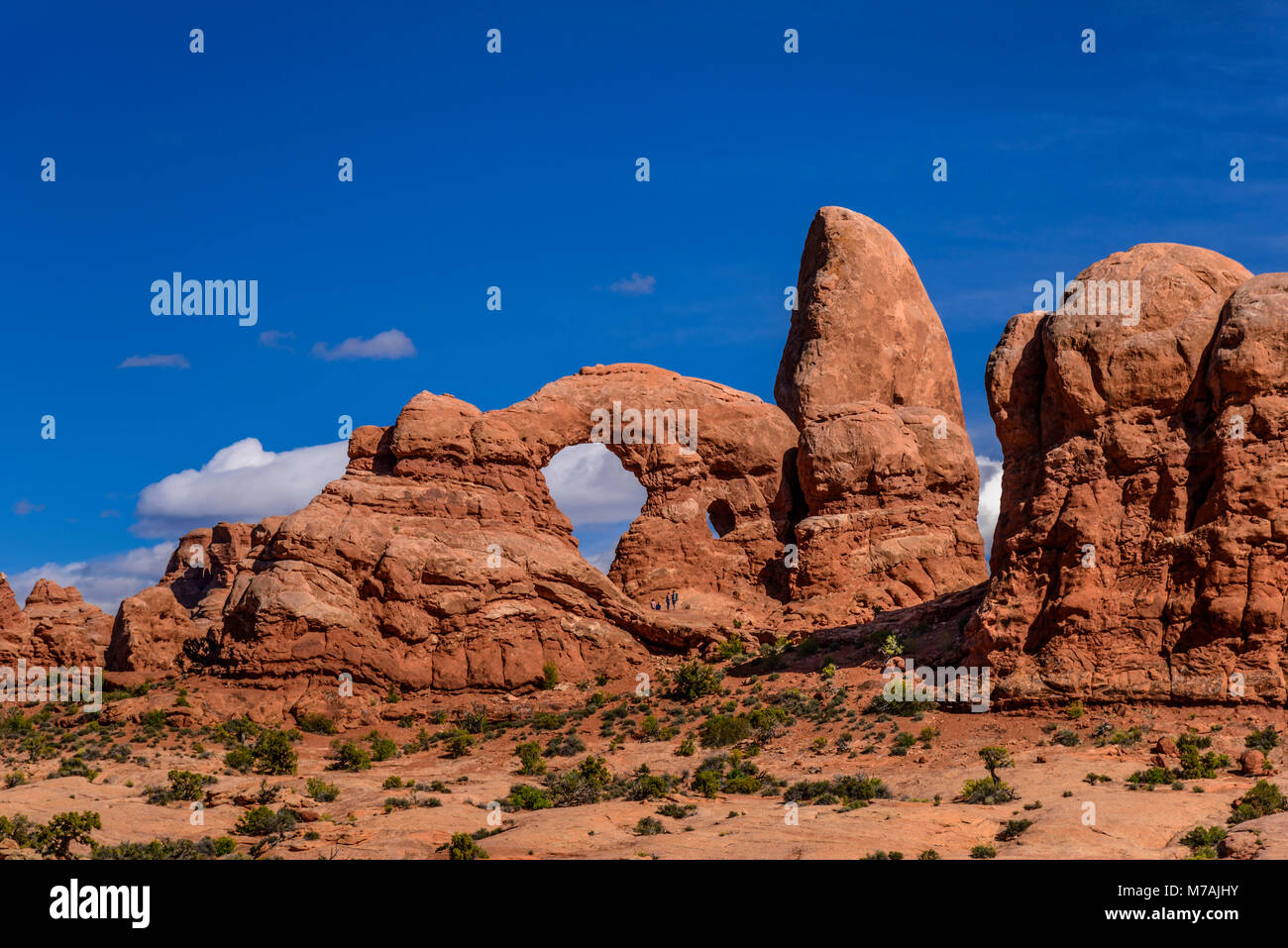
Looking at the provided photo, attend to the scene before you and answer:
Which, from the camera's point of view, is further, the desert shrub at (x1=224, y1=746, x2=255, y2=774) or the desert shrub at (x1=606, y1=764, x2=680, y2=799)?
the desert shrub at (x1=224, y1=746, x2=255, y2=774)

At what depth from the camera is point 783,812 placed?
27.1 metres

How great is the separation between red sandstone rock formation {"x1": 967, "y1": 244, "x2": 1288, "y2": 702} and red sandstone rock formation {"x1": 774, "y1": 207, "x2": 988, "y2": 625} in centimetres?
1196

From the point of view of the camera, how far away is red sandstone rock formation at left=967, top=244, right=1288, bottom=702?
31031 mm

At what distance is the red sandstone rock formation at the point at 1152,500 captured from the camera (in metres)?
31.0

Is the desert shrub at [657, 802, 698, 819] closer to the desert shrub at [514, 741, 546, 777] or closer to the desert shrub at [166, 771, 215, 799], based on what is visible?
the desert shrub at [514, 741, 546, 777]

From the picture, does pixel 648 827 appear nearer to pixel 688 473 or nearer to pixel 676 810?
pixel 676 810

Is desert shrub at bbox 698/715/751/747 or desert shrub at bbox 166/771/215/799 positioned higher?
desert shrub at bbox 698/715/751/747

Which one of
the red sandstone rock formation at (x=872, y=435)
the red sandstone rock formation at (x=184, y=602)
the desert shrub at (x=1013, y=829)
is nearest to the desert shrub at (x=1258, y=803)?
the desert shrub at (x=1013, y=829)

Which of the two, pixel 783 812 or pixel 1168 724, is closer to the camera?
pixel 783 812

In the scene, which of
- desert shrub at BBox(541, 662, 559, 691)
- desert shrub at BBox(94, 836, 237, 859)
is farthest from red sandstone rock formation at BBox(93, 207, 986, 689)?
desert shrub at BBox(94, 836, 237, 859)
